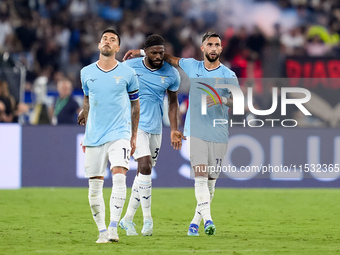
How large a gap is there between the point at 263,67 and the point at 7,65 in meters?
5.82

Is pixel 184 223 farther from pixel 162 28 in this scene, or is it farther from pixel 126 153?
pixel 162 28

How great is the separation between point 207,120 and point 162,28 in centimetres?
1318

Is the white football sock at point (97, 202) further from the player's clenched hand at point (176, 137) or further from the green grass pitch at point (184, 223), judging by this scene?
the player's clenched hand at point (176, 137)

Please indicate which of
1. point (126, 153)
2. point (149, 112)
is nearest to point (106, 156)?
point (126, 153)

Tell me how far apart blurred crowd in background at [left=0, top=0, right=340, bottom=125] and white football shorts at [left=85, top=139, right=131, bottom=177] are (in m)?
11.2

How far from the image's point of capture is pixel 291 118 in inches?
655

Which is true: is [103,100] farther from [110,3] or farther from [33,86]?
[110,3]

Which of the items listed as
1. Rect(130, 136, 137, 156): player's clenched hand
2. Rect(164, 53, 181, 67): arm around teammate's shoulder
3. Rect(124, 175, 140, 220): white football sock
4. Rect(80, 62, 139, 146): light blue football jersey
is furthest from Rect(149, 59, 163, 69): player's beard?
Rect(124, 175, 140, 220): white football sock

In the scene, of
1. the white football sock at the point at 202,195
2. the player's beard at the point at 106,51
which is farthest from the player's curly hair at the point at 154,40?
the white football sock at the point at 202,195

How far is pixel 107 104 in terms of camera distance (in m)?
8.85

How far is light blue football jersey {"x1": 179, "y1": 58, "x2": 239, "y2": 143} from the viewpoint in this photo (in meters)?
9.84

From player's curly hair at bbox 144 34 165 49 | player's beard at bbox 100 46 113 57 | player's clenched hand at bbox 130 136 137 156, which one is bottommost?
player's clenched hand at bbox 130 136 137 156

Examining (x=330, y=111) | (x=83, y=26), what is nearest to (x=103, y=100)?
(x=330, y=111)

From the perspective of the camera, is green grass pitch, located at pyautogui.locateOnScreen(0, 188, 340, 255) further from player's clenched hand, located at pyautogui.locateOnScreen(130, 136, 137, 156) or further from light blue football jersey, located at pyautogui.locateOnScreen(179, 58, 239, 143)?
light blue football jersey, located at pyautogui.locateOnScreen(179, 58, 239, 143)
